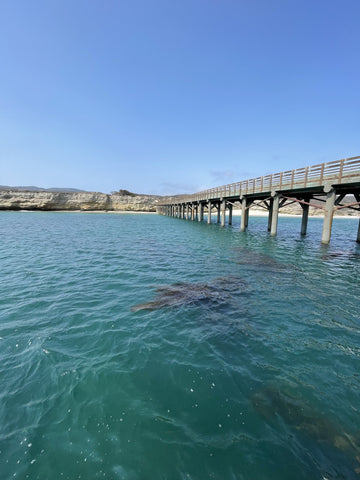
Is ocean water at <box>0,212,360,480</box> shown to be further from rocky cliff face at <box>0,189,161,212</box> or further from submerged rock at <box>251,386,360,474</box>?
rocky cliff face at <box>0,189,161,212</box>

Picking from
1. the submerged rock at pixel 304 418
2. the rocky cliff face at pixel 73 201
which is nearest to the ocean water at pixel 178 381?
the submerged rock at pixel 304 418

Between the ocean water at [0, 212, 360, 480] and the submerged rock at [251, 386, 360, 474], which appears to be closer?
the ocean water at [0, 212, 360, 480]

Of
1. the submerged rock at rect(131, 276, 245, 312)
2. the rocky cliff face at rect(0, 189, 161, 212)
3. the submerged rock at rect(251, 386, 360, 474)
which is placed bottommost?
the submerged rock at rect(131, 276, 245, 312)

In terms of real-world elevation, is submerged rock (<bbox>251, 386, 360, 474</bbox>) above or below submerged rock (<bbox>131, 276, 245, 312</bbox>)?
above

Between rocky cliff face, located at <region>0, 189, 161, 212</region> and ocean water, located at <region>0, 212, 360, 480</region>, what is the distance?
78.8 meters

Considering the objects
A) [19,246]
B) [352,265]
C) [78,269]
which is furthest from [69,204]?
[352,265]

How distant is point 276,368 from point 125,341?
3.09 m

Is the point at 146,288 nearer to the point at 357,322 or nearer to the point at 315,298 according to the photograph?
the point at 315,298

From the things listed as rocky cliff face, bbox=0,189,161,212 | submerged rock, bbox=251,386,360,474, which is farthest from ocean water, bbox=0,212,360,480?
rocky cliff face, bbox=0,189,161,212

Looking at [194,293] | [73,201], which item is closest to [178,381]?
[194,293]

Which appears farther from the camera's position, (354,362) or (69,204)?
(69,204)

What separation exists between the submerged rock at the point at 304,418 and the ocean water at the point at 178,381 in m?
0.02

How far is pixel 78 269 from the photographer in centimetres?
1047

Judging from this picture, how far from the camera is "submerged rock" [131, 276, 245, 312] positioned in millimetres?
6939
